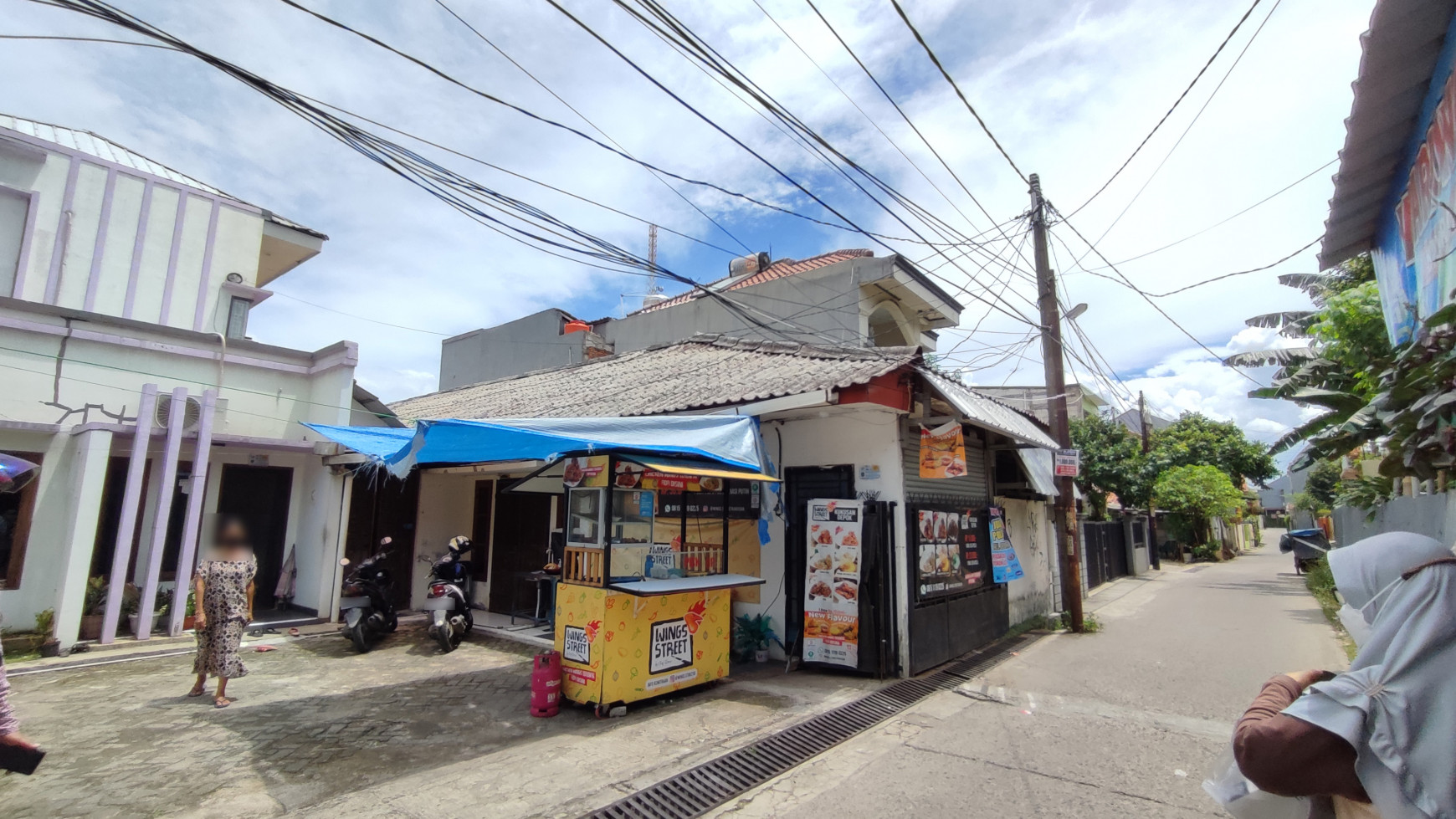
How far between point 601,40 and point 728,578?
197 inches

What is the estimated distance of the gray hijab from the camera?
62.7 inches

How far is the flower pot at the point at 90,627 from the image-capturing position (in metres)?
8.18

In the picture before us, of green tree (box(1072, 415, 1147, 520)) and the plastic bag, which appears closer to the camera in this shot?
the plastic bag

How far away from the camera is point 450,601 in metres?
8.70

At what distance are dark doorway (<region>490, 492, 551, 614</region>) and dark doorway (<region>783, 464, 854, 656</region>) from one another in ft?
13.2

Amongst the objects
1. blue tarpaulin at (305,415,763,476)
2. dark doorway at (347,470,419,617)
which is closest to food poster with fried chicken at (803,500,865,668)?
blue tarpaulin at (305,415,763,476)

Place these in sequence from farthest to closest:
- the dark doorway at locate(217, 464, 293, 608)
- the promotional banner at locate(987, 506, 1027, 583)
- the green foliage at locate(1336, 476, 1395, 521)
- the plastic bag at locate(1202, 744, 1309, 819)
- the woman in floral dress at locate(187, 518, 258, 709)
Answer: the dark doorway at locate(217, 464, 293, 608) → the promotional banner at locate(987, 506, 1027, 583) → the woman in floral dress at locate(187, 518, 258, 709) → the green foliage at locate(1336, 476, 1395, 521) → the plastic bag at locate(1202, 744, 1309, 819)

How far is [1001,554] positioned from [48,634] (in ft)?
39.4

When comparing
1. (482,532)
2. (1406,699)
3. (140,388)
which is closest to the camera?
(1406,699)

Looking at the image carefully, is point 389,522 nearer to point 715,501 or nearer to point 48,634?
point 48,634

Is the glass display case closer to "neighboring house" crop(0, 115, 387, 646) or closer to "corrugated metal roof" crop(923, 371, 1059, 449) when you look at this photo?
"corrugated metal roof" crop(923, 371, 1059, 449)

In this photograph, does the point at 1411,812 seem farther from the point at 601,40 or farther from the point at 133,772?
the point at 133,772

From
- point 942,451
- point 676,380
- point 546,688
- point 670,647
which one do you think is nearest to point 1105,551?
point 942,451

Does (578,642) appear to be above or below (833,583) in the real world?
below
